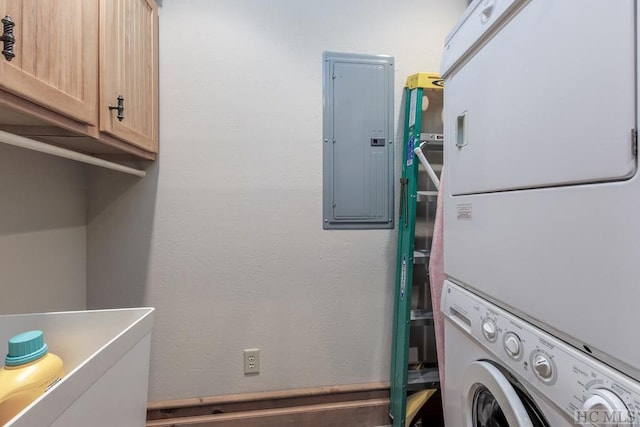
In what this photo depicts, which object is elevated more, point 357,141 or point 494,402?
point 357,141

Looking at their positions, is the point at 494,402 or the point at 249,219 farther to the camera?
the point at 249,219

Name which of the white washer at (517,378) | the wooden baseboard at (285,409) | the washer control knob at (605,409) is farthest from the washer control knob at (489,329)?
the wooden baseboard at (285,409)

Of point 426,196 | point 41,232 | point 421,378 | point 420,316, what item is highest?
point 426,196

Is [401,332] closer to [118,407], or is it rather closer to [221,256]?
[221,256]

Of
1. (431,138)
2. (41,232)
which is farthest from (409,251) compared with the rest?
(41,232)

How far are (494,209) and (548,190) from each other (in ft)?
0.55

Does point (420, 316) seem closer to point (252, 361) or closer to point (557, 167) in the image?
point (252, 361)

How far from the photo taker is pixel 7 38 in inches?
22.3

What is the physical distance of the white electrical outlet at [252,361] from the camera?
149 centimetres

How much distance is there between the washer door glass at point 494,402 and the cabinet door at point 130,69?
130 centimetres

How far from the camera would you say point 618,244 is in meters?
0.44

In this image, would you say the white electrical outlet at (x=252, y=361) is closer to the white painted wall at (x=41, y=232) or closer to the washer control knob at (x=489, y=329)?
the white painted wall at (x=41, y=232)

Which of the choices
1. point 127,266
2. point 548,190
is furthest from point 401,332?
point 127,266

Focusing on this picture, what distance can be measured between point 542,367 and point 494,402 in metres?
0.29
